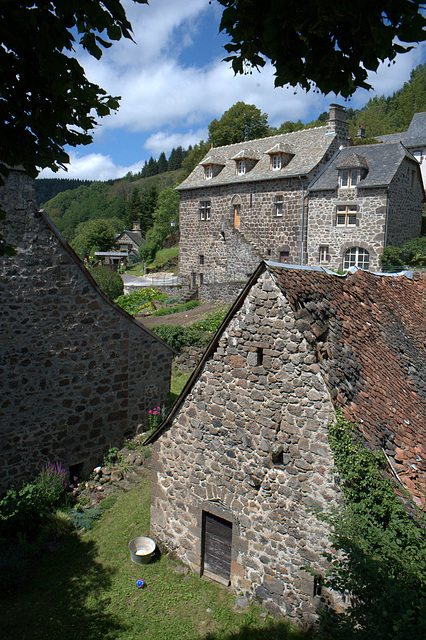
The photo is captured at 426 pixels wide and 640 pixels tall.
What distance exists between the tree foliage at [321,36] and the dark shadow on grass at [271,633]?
7361 mm

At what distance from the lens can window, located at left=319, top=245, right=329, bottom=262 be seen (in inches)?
1116

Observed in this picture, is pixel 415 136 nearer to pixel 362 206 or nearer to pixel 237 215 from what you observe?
pixel 237 215

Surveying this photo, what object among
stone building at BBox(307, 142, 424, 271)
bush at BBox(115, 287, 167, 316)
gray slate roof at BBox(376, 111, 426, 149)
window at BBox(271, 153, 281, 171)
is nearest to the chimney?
gray slate roof at BBox(376, 111, 426, 149)

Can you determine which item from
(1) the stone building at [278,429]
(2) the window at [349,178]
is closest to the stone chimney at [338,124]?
(2) the window at [349,178]

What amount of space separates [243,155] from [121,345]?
24.1 metres

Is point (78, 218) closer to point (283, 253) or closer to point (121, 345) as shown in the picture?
point (283, 253)

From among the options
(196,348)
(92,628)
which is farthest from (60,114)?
(196,348)

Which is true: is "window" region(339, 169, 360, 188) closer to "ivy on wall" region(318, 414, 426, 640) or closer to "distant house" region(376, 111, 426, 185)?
"distant house" region(376, 111, 426, 185)

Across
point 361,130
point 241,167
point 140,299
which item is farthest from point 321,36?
point 361,130

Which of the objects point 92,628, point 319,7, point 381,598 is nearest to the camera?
point 319,7

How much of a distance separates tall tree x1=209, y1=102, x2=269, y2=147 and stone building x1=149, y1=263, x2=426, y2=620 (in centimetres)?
4713

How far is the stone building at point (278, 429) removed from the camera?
6.82 metres

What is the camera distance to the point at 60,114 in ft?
15.3

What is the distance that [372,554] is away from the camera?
213 inches
